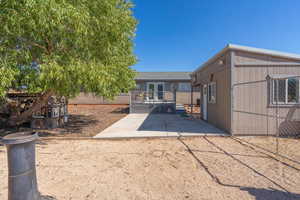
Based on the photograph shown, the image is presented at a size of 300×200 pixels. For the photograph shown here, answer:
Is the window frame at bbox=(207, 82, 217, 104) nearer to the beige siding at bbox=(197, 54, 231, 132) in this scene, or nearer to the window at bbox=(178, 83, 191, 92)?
the beige siding at bbox=(197, 54, 231, 132)

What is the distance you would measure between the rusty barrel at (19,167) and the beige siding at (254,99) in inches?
253

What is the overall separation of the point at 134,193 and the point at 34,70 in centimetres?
476

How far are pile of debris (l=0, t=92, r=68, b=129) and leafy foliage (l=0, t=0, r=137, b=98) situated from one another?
2.70 metres

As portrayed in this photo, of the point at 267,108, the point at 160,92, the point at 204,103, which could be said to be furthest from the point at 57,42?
the point at 160,92

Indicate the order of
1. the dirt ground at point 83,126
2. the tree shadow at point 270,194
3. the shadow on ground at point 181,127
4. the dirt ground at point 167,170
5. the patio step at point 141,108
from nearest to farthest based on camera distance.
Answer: the tree shadow at point 270,194 < the dirt ground at point 167,170 < the dirt ground at point 83,126 < the shadow on ground at point 181,127 < the patio step at point 141,108

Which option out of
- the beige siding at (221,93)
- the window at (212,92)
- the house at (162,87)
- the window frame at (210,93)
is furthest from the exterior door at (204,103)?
the house at (162,87)

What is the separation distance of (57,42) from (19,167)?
470 centimetres

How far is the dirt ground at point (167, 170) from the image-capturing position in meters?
2.63

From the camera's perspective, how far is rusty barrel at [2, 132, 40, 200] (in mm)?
2035

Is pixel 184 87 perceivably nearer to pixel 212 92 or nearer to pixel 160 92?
pixel 160 92

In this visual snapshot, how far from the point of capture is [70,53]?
17.5 feet

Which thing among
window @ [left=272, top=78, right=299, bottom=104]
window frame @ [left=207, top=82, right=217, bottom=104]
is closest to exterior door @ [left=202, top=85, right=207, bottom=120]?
window frame @ [left=207, top=82, right=217, bottom=104]

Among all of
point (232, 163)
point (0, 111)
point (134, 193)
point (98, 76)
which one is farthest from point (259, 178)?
point (0, 111)

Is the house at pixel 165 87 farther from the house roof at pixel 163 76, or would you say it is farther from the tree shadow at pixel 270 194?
the tree shadow at pixel 270 194
